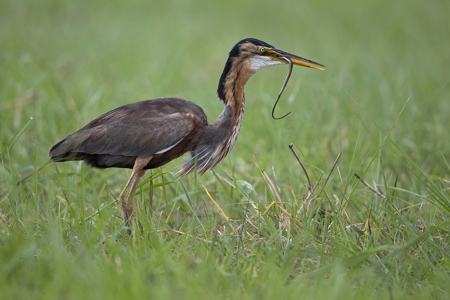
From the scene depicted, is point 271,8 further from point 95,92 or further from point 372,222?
point 372,222

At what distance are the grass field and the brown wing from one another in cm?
22

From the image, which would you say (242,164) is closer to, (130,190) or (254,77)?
(130,190)

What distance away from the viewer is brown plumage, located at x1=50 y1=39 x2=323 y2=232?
161 inches

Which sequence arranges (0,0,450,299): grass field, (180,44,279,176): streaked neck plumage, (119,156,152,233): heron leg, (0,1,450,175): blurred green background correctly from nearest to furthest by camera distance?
(0,0,450,299): grass field < (119,156,152,233): heron leg < (180,44,279,176): streaked neck plumage < (0,1,450,175): blurred green background

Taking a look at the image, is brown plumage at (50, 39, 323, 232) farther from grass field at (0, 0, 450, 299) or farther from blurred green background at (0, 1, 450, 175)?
blurred green background at (0, 1, 450, 175)

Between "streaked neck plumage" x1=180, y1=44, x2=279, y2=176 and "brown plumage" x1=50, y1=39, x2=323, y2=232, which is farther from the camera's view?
"streaked neck plumage" x1=180, y1=44, x2=279, y2=176

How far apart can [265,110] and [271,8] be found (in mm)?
7955

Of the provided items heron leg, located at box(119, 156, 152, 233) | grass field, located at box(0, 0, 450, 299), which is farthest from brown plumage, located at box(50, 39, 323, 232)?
grass field, located at box(0, 0, 450, 299)

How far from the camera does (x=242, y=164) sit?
5629 millimetres

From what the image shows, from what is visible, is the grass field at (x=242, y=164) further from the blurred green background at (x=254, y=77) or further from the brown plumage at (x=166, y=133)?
the brown plumage at (x=166, y=133)

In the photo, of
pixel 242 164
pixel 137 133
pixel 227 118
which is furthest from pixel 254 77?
pixel 137 133

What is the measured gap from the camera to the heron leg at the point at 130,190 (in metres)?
4.03

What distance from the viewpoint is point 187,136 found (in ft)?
13.6

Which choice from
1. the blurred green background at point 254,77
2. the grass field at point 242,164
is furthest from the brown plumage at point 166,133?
the blurred green background at point 254,77
